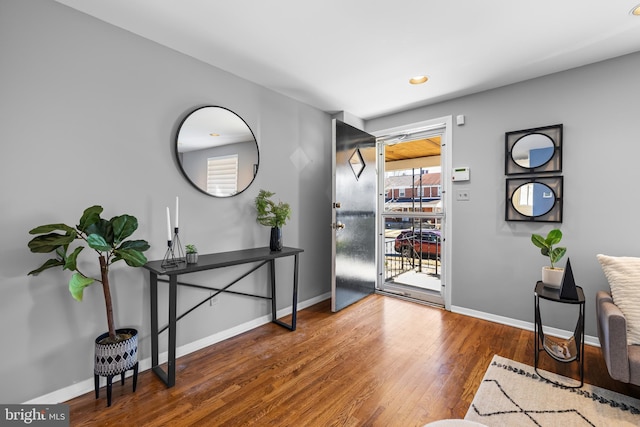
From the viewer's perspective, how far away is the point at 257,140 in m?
2.81

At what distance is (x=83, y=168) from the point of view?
183cm

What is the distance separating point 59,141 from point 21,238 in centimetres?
61

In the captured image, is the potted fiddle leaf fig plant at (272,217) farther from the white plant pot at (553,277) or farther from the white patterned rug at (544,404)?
the white plant pot at (553,277)

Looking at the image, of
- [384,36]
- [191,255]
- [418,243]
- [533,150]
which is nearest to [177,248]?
[191,255]

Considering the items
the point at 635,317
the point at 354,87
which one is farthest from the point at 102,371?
the point at 635,317

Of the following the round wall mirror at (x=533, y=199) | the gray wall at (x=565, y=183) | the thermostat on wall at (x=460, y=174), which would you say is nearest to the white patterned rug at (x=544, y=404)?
the gray wall at (x=565, y=183)

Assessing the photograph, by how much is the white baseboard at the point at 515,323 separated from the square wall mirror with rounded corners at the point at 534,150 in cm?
145

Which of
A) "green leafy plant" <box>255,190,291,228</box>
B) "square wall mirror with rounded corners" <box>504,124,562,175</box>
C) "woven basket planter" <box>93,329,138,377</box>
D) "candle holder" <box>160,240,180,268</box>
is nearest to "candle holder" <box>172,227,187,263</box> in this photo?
"candle holder" <box>160,240,180,268</box>

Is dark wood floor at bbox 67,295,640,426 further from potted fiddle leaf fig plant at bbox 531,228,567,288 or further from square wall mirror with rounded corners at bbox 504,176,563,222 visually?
square wall mirror with rounded corners at bbox 504,176,563,222

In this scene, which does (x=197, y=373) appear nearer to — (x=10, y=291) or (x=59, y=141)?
(x=10, y=291)

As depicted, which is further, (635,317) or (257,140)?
(257,140)

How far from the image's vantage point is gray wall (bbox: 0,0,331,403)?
1.60m

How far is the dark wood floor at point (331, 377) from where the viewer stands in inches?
64.6

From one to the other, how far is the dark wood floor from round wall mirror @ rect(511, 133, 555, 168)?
161cm
